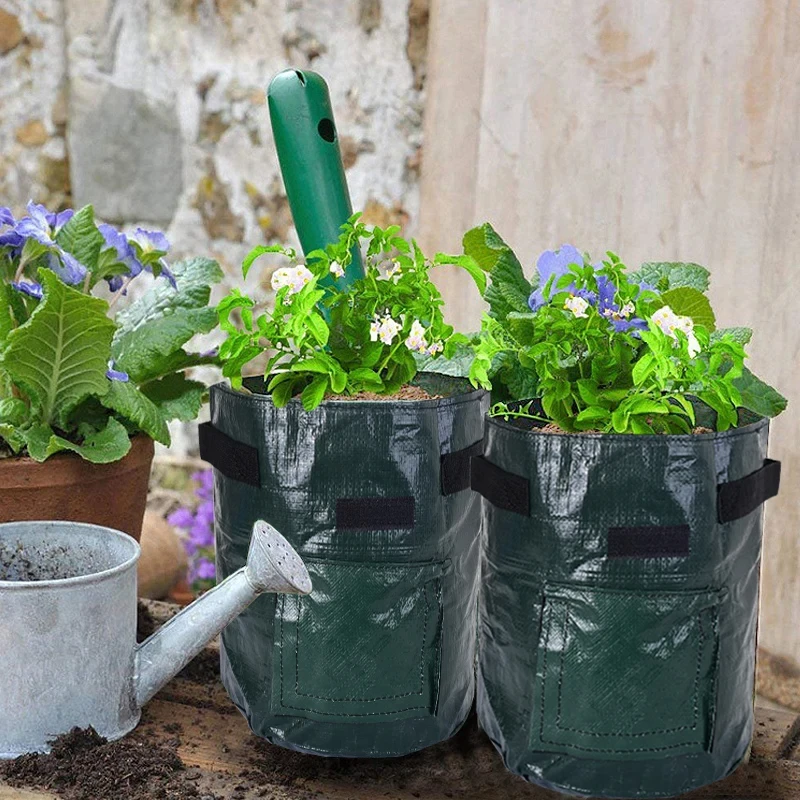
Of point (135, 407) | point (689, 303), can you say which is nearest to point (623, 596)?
point (689, 303)

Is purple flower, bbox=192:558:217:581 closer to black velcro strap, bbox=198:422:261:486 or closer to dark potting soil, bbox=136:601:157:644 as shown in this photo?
dark potting soil, bbox=136:601:157:644

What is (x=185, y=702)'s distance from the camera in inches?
38.7

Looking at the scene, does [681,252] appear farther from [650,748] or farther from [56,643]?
[56,643]

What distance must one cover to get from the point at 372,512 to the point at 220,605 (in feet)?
0.44

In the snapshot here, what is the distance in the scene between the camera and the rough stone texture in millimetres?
2027

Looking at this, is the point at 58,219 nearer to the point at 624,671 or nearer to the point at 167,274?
the point at 167,274

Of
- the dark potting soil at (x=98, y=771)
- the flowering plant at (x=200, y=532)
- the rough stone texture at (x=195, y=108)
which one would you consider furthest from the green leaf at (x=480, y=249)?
the flowering plant at (x=200, y=532)

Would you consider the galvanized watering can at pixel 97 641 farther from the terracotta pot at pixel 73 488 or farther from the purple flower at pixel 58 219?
the purple flower at pixel 58 219

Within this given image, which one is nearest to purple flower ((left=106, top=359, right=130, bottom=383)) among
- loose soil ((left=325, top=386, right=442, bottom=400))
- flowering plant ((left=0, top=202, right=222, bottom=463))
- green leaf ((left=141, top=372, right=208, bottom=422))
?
flowering plant ((left=0, top=202, right=222, bottom=463))

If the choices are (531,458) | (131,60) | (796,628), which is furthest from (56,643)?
(131,60)

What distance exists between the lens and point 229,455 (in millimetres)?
859

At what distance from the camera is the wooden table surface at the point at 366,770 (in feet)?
2.75

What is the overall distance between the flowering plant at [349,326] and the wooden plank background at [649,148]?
71cm

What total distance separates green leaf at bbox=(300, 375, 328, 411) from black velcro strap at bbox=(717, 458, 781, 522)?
0.90 ft
